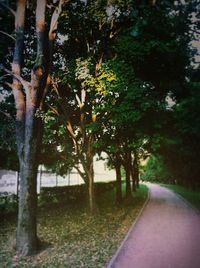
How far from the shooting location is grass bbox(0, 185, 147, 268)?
8.71 m

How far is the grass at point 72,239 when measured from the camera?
28.6 ft

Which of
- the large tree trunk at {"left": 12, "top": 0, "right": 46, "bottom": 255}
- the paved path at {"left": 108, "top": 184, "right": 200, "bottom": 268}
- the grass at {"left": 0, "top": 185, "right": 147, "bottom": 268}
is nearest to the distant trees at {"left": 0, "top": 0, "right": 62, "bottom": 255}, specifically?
the large tree trunk at {"left": 12, "top": 0, "right": 46, "bottom": 255}

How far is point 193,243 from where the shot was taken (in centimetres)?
1077

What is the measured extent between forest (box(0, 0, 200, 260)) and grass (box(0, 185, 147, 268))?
27.8 inches

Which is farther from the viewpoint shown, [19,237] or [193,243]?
[193,243]

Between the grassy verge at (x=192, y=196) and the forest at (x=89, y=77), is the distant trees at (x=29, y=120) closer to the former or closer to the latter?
the forest at (x=89, y=77)

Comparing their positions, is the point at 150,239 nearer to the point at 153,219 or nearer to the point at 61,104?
the point at 153,219

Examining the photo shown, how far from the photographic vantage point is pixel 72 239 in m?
11.4

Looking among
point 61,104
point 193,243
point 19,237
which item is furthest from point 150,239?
point 61,104

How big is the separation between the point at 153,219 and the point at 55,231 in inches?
233

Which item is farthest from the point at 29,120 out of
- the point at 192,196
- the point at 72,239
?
the point at 192,196

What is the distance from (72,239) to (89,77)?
24.4 ft

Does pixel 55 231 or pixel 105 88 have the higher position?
pixel 105 88

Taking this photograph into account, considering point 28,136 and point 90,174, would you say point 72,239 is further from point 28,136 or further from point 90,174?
point 90,174
